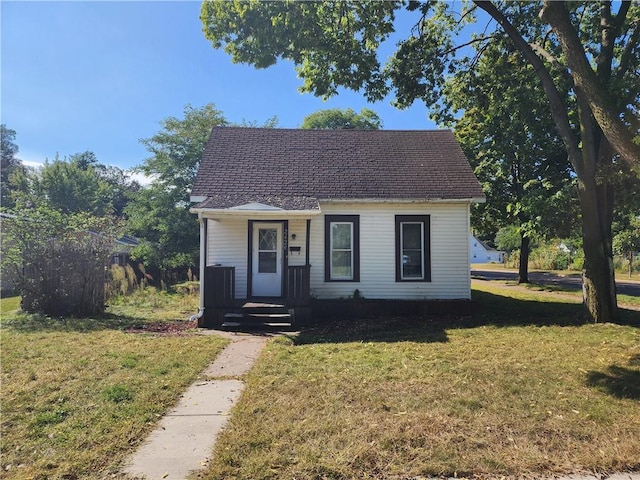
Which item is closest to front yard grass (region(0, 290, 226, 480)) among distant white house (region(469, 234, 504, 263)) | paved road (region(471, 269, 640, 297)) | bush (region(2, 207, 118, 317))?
bush (region(2, 207, 118, 317))

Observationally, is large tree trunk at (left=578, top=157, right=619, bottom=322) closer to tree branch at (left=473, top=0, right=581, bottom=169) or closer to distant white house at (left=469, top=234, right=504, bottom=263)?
tree branch at (left=473, top=0, right=581, bottom=169)

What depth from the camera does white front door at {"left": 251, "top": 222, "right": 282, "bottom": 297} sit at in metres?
11.6

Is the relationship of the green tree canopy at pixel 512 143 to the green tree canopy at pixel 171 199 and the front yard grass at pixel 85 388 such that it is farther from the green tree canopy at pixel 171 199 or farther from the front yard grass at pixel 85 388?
the green tree canopy at pixel 171 199

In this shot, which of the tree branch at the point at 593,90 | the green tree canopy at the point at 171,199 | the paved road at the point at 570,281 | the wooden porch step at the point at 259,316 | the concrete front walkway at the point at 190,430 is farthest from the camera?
the green tree canopy at the point at 171,199

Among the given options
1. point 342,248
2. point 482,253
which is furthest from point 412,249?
point 482,253

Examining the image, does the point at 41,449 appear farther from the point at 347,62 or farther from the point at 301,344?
the point at 347,62

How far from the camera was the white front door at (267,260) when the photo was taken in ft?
37.9

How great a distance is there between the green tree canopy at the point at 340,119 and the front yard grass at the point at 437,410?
31.8 metres

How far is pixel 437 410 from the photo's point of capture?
439 centimetres

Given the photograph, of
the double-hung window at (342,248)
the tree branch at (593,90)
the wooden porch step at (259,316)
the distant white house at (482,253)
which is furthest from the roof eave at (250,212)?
the distant white house at (482,253)

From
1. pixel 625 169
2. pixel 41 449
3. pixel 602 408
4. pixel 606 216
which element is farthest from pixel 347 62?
pixel 41 449

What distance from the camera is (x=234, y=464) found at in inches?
133

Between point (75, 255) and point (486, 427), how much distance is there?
1101 cm

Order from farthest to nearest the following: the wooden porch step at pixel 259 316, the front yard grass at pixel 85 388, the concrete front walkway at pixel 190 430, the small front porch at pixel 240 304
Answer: the small front porch at pixel 240 304, the wooden porch step at pixel 259 316, the front yard grass at pixel 85 388, the concrete front walkway at pixel 190 430
